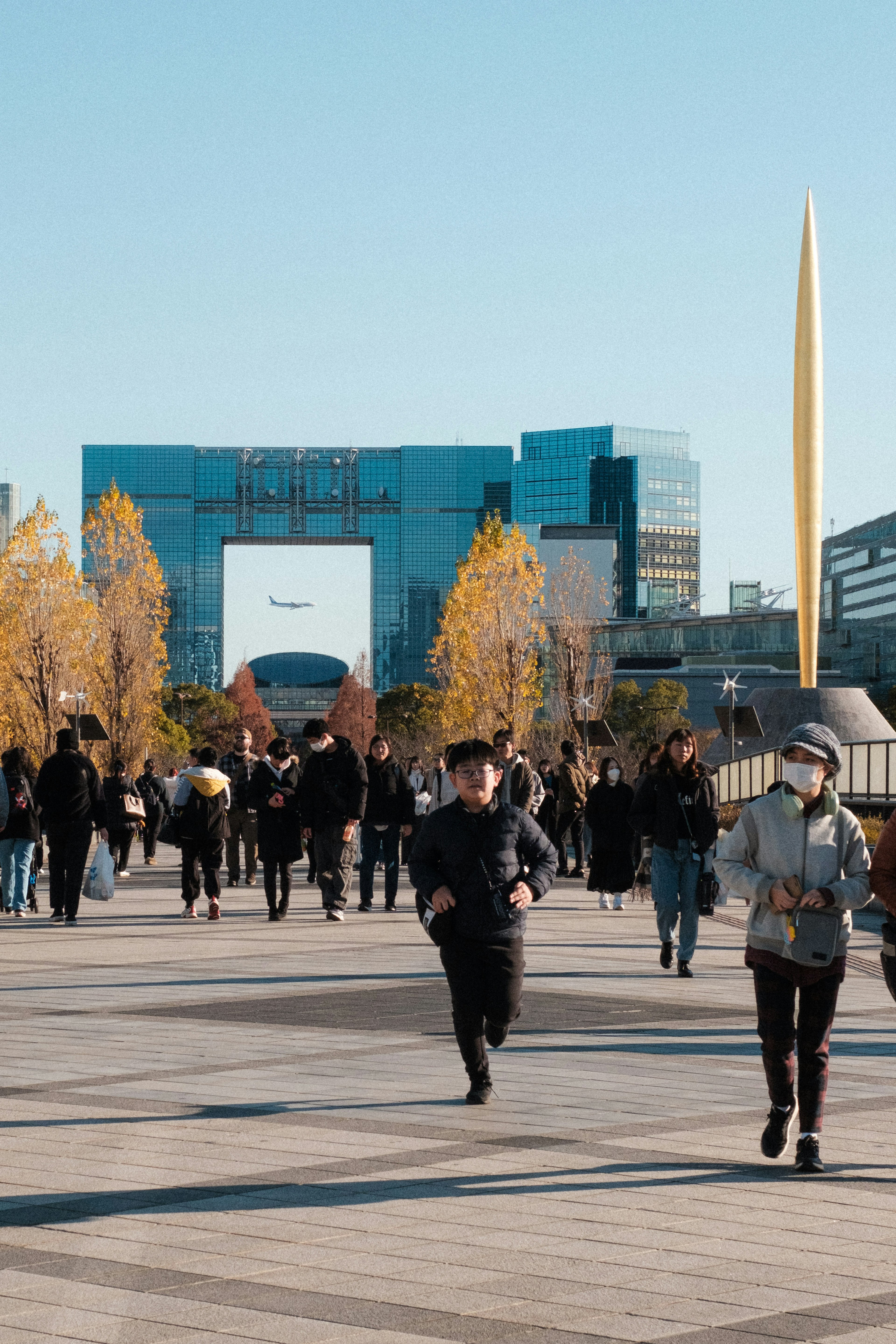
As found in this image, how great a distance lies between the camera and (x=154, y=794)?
27188 mm

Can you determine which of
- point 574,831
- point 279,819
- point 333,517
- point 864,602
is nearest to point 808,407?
point 574,831

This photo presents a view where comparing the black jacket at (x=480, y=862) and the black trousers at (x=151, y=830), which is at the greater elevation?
the black jacket at (x=480, y=862)

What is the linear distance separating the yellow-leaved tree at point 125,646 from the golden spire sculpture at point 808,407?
17.7 meters

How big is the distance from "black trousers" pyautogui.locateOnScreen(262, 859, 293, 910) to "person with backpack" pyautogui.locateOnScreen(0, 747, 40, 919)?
2331 mm

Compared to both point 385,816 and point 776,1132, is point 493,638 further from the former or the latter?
point 776,1132

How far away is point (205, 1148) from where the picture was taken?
6480 millimetres

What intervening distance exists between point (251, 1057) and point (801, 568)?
29.5 meters

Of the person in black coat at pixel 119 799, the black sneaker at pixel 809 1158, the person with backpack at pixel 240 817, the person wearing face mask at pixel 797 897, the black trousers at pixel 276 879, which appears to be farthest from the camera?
the person in black coat at pixel 119 799

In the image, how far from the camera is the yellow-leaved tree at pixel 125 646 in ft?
151

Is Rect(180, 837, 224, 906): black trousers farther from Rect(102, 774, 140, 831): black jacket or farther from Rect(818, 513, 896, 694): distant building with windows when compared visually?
Rect(818, 513, 896, 694): distant building with windows

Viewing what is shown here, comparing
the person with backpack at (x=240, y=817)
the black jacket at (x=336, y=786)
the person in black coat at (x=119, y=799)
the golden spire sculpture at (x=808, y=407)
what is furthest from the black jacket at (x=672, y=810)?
the golden spire sculpture at (x=808, y=407)

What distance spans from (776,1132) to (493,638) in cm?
4479

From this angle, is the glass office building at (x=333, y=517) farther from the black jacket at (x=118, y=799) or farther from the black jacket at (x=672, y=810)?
the black jacket at (x=672, y=810)

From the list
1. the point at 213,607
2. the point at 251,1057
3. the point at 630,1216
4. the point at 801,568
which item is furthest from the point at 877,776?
the point at 213,607
